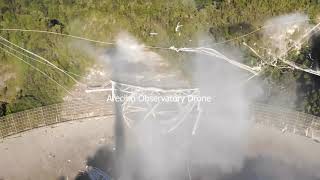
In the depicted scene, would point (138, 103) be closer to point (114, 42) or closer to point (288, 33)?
point (114, 42)

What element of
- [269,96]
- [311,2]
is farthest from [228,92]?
[311,2]

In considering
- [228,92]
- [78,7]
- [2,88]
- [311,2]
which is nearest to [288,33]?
[311,2]

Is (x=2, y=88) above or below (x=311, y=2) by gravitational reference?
below

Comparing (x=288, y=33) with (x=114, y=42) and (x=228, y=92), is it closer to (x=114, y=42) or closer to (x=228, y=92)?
(x=228, y=92)

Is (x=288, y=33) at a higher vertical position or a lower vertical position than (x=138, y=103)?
higher

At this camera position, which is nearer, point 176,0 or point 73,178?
point 73,178

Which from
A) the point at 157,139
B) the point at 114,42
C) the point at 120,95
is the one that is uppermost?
the point at 114,42
